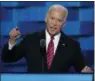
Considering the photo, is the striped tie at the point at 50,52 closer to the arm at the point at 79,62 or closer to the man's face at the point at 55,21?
the man's face at the point at 55,21

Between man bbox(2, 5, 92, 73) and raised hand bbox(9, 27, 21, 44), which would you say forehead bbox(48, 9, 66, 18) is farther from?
raised hand bbox(9, 27, 21, 44)

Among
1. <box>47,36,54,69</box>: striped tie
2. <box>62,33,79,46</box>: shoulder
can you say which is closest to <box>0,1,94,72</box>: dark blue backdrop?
<box>62,33,79,46</box>: shoulder

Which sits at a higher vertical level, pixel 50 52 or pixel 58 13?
pixel 58 13

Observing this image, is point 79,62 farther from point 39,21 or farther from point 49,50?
point 39,21

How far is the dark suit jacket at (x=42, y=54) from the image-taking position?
223 cm

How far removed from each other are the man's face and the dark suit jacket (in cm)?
8

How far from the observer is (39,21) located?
2240mm

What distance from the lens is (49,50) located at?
87.9 inches

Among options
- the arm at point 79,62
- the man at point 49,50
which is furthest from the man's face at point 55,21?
the arm at point 79,62

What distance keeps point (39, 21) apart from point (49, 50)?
302 mm

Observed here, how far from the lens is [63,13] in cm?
222

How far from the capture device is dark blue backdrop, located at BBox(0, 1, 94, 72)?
2234 millimetres

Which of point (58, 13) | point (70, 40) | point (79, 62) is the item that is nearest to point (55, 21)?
point (58, 13)

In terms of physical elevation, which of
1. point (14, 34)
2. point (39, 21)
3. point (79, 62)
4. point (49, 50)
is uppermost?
point (39, 21)
